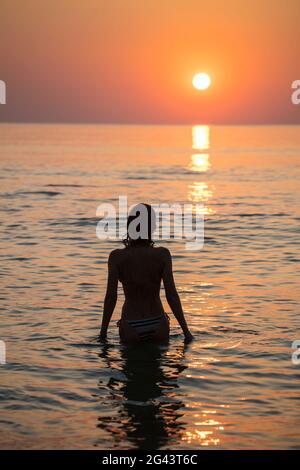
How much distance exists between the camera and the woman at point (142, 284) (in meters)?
9.14

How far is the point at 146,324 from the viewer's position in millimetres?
9320

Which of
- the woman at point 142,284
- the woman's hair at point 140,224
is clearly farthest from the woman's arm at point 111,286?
the woman's hair at point 140,224

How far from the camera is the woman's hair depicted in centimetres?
857

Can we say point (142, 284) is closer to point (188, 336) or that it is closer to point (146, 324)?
point (146, 324)

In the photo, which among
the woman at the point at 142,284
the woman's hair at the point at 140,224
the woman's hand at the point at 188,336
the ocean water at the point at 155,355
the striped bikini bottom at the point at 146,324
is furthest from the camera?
the woman's hand at the point at 188,336

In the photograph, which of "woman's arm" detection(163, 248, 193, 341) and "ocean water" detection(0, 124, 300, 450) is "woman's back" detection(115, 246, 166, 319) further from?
"ocean water" detection(0, 124, 300, 450)

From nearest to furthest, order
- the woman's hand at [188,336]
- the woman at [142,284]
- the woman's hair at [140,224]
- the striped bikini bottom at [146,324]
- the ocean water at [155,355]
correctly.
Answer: the ocean water at [155,355] < the woman's hair at [140,224] < the woman at [142,284] < the striped bikini bottom at [146,324] < the woman's hand at [188,336]

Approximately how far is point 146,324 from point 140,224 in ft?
4.15

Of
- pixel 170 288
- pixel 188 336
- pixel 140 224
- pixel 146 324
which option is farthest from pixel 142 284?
pixel 188 336

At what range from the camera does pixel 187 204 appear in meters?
33.1

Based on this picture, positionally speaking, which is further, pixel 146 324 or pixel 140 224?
pixel 146 324

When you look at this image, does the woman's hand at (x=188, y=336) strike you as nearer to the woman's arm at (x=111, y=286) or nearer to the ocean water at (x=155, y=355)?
the ocean water at (x=155, y=355)

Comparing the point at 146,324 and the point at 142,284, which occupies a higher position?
the point at 142,284

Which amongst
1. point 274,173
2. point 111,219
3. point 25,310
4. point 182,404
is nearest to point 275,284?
point 25,310
